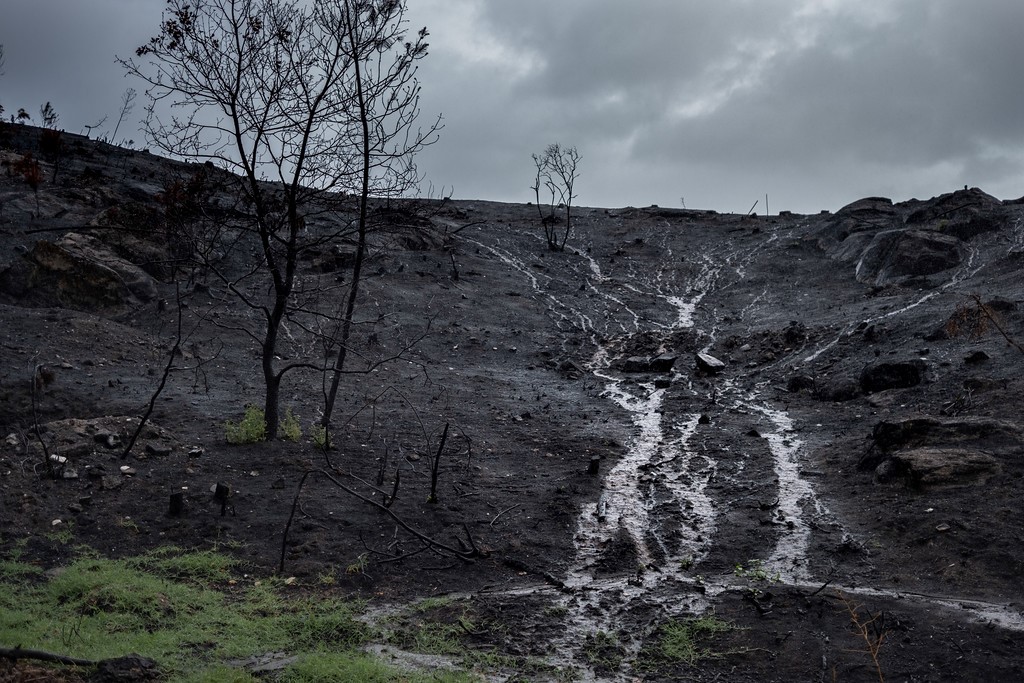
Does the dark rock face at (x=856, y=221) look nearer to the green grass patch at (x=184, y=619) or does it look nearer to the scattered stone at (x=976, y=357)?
the scattered stone at (x=976, y=357)

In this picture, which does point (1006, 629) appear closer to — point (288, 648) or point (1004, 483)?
point (1004, 483)

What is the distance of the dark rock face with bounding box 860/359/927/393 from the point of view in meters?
12.8

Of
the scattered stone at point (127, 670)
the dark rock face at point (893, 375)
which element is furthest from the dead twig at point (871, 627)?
the dark rock face at point (893, 375)

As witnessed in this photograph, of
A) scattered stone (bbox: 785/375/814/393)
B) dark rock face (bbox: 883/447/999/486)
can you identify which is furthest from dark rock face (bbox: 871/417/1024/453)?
scattered stone (bbox: 785/375/814/393)

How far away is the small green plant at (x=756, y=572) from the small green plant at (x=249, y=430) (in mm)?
6209

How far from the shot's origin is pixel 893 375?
13.0m

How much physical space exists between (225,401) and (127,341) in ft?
12.9

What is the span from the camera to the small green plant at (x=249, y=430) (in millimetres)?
10055

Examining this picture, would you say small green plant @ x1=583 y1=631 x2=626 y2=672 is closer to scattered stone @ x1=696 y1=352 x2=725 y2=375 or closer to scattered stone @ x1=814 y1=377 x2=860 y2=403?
scattered stone @ x1=814 y1=377 x2=860 y2=403

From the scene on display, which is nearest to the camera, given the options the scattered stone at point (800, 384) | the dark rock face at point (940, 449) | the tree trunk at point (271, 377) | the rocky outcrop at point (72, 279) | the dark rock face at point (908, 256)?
the dark rock face at point (940, 449)

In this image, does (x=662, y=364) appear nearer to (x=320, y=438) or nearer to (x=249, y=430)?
(x=320, y=438)

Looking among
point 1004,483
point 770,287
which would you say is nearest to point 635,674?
point 1004,483

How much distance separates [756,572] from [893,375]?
723 cm

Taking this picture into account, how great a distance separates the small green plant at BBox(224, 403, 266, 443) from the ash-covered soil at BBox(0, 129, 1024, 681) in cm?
25
